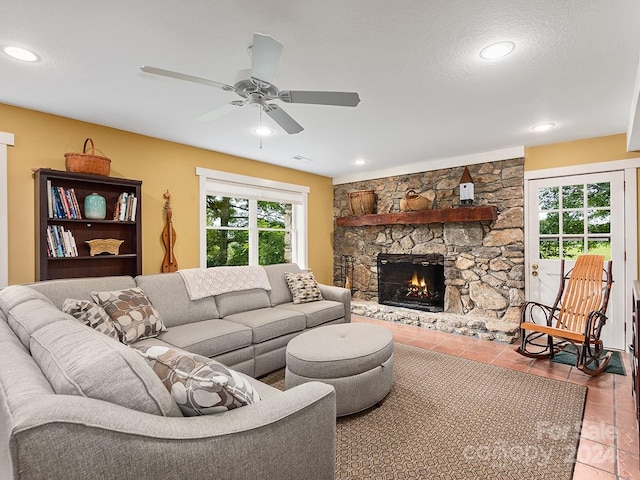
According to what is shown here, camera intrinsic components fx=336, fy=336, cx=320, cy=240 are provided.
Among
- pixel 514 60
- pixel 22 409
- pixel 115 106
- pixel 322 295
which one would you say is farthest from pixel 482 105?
pixel 22 409

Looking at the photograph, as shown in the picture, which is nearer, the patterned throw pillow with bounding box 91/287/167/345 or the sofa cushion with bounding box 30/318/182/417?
the sofa cushion with bounding box 30/318/182/417

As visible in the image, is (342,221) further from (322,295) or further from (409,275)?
(322,295)

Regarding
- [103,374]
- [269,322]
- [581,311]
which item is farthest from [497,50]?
[581,311]

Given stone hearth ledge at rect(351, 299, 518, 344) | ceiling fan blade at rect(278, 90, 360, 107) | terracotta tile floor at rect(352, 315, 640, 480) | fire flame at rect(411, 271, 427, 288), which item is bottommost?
terracotta tile floor at rect(352, 315, 640, 480)

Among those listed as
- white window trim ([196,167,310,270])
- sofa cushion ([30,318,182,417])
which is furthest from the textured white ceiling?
sofa cushion ([30,318,182,417])

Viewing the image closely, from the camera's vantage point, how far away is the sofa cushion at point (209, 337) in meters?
2.58

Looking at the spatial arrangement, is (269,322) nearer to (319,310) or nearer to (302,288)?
(319,310)

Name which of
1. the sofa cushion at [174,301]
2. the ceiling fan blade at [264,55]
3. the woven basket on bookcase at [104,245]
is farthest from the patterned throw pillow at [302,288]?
the ceiling fan blade at [264,55]

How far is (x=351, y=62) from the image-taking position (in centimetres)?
227

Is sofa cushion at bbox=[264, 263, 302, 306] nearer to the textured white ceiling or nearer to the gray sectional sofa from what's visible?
the textured white ceiling

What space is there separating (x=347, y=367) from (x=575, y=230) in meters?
3.55

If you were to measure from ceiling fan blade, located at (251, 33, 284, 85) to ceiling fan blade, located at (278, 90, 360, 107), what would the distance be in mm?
148

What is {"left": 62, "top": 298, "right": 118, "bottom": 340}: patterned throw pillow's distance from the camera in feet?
7.44

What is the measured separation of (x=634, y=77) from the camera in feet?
8.13
